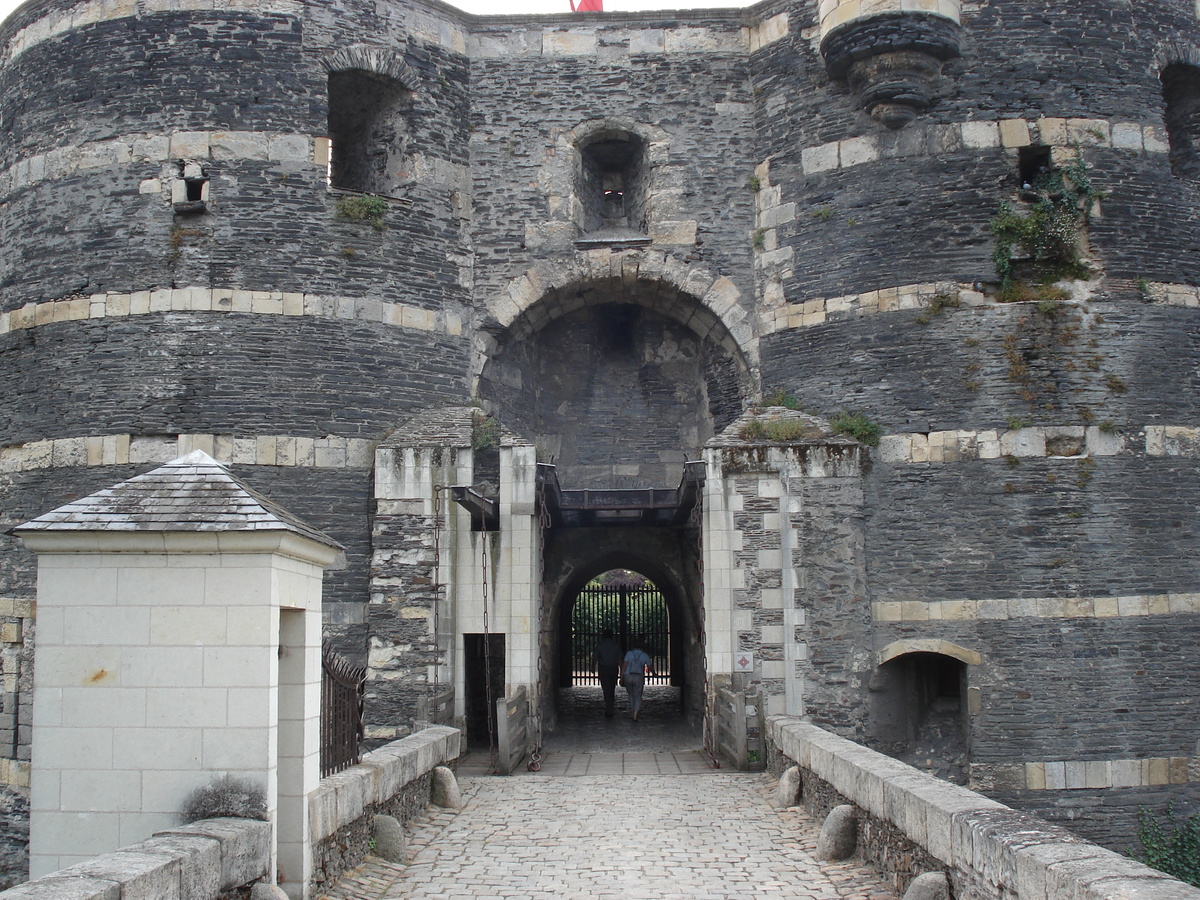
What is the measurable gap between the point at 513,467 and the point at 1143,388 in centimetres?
715

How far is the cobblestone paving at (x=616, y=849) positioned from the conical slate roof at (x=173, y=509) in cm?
222

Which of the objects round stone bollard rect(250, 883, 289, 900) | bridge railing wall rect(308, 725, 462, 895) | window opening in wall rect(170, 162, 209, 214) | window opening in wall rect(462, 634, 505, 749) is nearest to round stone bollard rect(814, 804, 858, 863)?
bridge railing wall rect(308, 725, 462, 895)

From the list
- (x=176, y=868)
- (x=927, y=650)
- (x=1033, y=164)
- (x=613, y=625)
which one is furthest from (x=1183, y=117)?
(x=176, y=868)

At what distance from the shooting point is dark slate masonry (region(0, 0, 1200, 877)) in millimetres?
12516

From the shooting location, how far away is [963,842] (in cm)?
549

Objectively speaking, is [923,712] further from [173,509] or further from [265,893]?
[173,509]

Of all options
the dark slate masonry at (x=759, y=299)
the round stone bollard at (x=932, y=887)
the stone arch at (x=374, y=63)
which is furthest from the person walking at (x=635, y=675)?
the round stone bollard at (x=932, y=887)

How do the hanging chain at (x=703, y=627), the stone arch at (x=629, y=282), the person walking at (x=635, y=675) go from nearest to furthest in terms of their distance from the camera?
1. the hanging chain at (x=703, y=627)
2. the stone arch at (x=629, y=282)
3. the person walking at (x=635, y=675)

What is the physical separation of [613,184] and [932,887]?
1188cm

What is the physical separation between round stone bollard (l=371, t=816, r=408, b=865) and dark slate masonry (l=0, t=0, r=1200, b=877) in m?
5.17

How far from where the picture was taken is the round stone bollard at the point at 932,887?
5695 millimetres

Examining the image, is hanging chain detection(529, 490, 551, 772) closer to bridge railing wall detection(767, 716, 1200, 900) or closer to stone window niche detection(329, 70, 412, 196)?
bridge railing wall detection(767, 716, 1200, 900)

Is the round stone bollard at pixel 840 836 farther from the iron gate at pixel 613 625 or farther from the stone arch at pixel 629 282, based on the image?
the iron gate at pixel 613 625

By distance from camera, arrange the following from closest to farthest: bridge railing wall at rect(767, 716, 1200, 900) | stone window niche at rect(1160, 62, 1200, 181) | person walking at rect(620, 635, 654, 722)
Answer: bridge railing wall at rect(767, 716, 1200, 900) → stone window niche at rect(1160, 62, 1200, 181) → person walking at rect(620, 635, 654, 722)
